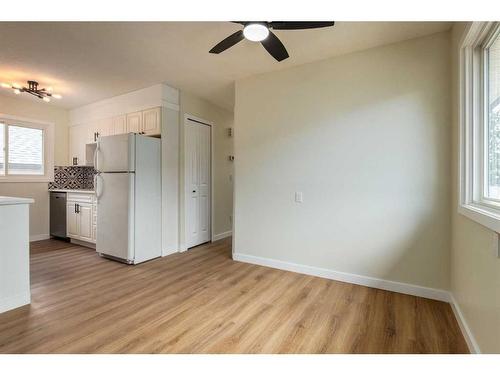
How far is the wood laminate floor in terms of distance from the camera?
5.48ft

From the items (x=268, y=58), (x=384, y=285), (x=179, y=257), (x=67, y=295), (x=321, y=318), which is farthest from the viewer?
(x=179, y=257)

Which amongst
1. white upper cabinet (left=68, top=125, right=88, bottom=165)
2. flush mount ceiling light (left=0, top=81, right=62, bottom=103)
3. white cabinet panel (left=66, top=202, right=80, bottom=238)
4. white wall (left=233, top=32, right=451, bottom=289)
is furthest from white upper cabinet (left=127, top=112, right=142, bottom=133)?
white cabinet panel (left=66, top=202, right=80, bottom=238)

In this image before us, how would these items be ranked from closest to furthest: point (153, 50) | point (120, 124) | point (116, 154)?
point (153, 50) → point (116, 154) → point (120, 124)

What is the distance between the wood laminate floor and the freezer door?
0.38m

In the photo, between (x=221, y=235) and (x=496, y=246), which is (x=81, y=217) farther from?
(x=496, y=246)

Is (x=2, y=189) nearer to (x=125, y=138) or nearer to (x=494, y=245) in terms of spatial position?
(x=125, y=138)

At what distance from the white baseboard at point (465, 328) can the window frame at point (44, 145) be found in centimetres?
619

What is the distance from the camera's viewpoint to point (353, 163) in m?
2.68

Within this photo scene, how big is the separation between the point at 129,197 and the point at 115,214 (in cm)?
38

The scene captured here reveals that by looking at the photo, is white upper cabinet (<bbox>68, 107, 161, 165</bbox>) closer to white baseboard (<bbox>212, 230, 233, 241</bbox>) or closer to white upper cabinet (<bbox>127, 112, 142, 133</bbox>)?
white upper cabinet (<bbox>127, 112, 142, 133</bbox>)

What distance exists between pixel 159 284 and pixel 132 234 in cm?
94

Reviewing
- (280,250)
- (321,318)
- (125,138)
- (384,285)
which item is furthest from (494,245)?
(125,138)

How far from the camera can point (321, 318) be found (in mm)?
2018

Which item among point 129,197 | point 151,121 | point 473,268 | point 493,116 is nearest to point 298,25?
point 493,116
